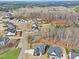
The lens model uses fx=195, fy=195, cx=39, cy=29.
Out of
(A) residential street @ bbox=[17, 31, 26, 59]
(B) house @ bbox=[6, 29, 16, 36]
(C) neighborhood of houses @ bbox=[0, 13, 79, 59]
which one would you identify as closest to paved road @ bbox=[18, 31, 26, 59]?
(A) residential street @ bbox=[17, 31, 26, 59]

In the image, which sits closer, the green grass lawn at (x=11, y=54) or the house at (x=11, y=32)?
the green grass lawn at (x=11, y=54)

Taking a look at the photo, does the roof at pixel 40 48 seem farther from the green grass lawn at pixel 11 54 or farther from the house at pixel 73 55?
the house at pixel 73 55

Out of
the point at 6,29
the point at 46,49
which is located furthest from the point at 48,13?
the point at 46,49

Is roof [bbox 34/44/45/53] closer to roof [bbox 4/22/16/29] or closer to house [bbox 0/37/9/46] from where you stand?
house [bbox 0/37/9/46]

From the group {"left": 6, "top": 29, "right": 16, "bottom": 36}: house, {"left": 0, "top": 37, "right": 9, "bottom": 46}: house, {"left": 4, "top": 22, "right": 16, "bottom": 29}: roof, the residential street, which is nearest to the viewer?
the residential street

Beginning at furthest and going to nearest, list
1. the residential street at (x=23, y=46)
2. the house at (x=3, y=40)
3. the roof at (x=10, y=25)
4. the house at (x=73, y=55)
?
the roof at (x=10, y=25) → the house at (x=3, y=40) → the residential street at (x=23, y=46) → the house at (x=73, y=55)

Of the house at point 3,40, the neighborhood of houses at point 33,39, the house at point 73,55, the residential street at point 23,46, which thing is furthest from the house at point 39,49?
the house at point 3,40

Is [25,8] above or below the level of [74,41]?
above

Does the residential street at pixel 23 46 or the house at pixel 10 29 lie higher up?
the house at pixel 10 29

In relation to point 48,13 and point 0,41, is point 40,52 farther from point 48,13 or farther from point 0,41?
point 48,13
